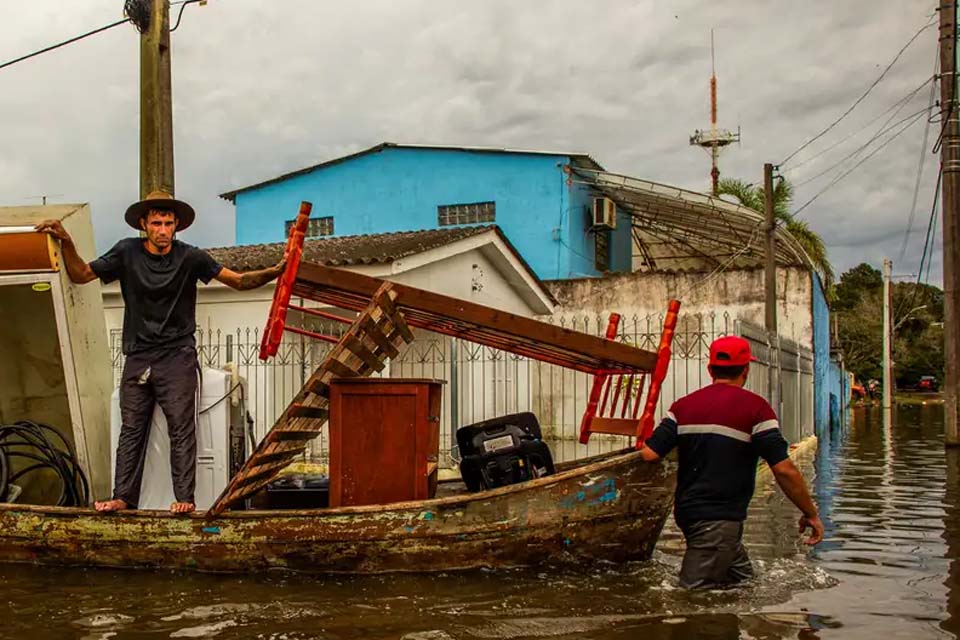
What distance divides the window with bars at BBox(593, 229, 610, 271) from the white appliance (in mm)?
Answer: 20203

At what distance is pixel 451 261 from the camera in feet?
51.5

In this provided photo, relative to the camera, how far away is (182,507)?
6551 mm

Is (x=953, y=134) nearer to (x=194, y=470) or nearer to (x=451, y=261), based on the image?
(x=451, y=261)

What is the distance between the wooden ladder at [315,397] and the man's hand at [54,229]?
7.08ft

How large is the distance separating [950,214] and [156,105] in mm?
13152

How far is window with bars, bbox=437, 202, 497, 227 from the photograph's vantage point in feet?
84.6

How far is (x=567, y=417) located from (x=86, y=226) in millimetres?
12588

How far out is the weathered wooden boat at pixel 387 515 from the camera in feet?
20.7

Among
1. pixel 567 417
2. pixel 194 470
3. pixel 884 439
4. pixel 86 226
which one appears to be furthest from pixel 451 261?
pixel 884 439

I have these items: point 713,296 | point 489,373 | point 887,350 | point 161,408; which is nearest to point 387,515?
point 161,408

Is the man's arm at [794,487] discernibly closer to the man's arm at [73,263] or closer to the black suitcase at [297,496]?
the black suitcase at [297,496]

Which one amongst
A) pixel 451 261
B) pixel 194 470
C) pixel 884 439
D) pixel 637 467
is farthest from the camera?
pixel 884 439

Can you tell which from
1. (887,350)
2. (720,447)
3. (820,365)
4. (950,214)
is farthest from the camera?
(887,350)

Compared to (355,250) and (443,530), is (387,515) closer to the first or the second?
(443,530)
